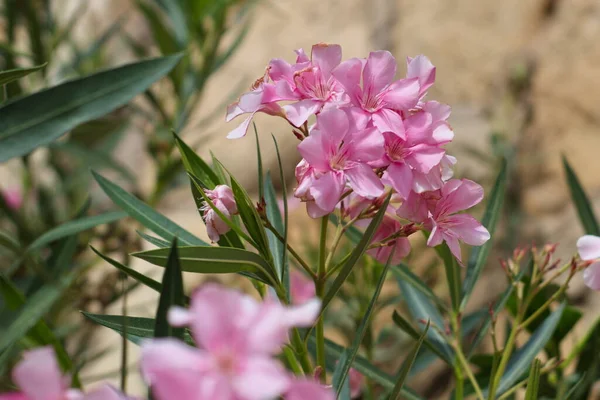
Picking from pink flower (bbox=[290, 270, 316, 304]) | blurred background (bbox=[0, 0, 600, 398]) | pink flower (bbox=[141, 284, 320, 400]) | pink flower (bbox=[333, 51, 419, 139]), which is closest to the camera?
pink flower (bbox=[141, 284, 320, 400])

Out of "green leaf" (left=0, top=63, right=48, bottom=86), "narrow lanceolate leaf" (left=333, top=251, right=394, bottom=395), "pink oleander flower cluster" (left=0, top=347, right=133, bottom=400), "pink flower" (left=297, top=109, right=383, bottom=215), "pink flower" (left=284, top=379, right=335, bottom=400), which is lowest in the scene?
"narrow lanceolate leaf" (left=333, top=251, right=394, bottom=395)

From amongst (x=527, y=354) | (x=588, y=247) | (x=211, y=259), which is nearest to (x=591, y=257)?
(x=588, y=247)

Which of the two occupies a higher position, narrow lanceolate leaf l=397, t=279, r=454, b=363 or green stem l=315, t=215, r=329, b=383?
green stem l=315, t=215, r=329, b=383

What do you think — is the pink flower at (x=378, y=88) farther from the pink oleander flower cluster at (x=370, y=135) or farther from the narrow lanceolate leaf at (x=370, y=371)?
the narrow lanceolate leaf at (x=370, y=371)

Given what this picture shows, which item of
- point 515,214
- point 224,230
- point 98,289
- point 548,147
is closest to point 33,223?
point 98,289

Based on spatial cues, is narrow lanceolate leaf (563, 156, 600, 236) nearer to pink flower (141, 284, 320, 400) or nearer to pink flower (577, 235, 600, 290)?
pink flower (577, 235, 600, 290)

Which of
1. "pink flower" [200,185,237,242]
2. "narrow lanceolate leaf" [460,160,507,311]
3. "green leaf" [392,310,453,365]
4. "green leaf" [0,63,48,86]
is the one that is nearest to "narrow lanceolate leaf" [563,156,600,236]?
"narrow lanceolate leaf" [460,160,507,311]

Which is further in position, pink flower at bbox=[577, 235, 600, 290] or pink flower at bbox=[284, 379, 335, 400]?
pink flower at bbox=[577, 235, 600, 290]
